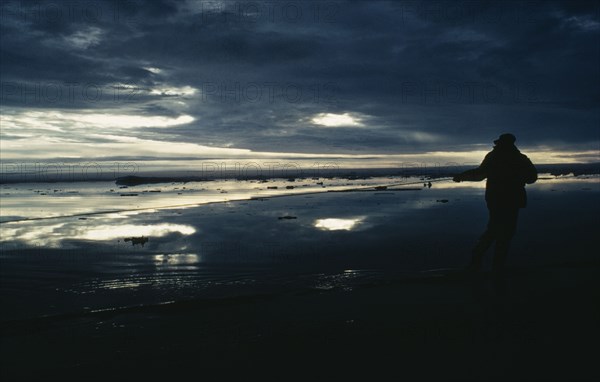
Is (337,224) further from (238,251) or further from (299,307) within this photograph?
(299,307)

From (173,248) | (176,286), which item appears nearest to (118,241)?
(173,248)

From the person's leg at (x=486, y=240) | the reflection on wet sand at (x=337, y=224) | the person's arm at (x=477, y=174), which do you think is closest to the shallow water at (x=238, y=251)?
the reflection on wet sand at (x=337, y=224)

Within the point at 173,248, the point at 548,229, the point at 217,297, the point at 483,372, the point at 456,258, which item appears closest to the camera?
the point at 483,372

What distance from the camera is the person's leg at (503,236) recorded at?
855 cm

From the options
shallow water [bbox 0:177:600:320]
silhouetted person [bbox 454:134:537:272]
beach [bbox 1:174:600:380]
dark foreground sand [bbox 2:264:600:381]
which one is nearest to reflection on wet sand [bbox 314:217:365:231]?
shallow water [bbox 0:177:600:320]

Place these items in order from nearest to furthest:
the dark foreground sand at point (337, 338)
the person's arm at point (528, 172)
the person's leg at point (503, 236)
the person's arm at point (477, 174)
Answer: the dark foreground sand at point (337, 338)
the person's leg at point (503, 236)
the person's arm at point (528, 172)
the person's arm at point (477, 174)

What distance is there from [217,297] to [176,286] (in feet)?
4.21

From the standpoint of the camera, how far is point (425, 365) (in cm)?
487

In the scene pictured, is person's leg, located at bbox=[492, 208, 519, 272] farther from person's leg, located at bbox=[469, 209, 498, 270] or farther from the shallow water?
the shallow water

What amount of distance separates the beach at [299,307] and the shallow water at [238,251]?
0.07 m

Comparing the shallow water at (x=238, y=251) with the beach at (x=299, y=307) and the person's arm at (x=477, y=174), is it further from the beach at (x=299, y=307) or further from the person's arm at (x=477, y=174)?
the person's arm at (x=477, y=174)

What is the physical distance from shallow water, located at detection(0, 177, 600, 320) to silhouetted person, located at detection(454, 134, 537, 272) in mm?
1536

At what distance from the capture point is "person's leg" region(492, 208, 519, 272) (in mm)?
8547

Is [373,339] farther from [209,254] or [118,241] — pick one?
[118,241]
